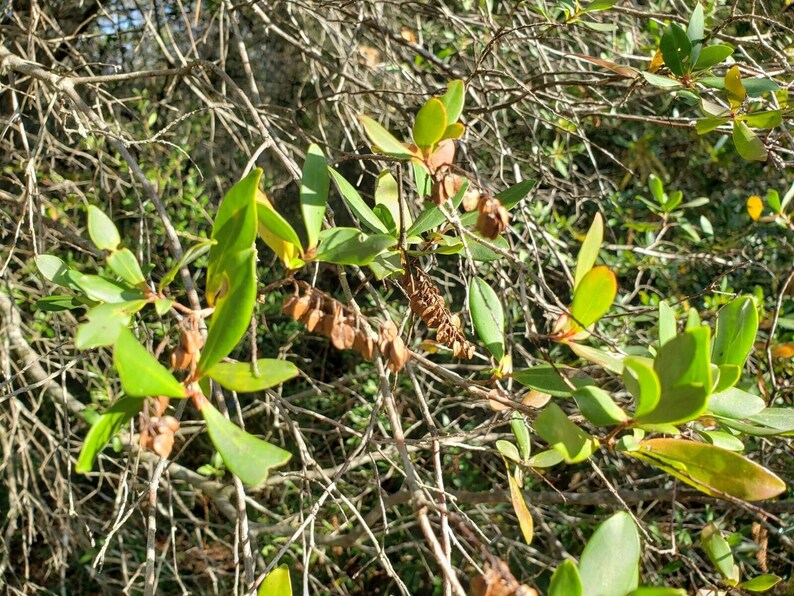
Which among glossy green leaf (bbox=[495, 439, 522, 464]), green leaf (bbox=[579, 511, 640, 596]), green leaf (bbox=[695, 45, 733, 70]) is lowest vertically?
glossy green leaf (bbox=[495, 439, 522, 464])

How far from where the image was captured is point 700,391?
1.97ft

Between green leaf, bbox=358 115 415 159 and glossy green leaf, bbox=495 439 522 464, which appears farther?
glossy green leaf, bbox=495 439 522 464

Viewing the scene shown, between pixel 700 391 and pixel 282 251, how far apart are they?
1.44 ft

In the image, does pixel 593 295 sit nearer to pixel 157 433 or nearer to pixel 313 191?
pixel 313 191

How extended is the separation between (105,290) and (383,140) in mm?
323

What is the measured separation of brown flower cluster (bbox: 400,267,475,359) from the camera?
2.66 ft

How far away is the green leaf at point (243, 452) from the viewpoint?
1.90ft

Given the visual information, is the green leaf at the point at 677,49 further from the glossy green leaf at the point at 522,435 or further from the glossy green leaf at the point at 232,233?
the glossy green leaf at the point at 232,233

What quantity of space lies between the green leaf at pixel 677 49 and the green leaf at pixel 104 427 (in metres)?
0.91

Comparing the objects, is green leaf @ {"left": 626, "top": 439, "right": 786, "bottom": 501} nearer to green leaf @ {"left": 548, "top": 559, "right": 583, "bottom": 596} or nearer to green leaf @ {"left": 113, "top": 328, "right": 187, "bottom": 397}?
green leaf @ {"left": 548, "top": 559, "right": 583, "bottom": 596}

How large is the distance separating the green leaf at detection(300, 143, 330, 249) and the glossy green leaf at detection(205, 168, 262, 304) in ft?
0.23

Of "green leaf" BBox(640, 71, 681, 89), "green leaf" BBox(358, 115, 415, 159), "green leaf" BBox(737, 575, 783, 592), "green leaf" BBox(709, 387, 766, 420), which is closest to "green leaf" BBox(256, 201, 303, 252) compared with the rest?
"green leaf" BBox(358, 115, 415, 159)

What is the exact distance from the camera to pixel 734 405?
772 mm

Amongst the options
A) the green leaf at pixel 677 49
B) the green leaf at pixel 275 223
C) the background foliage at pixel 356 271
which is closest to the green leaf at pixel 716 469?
the green leaf at pixel 275 223
